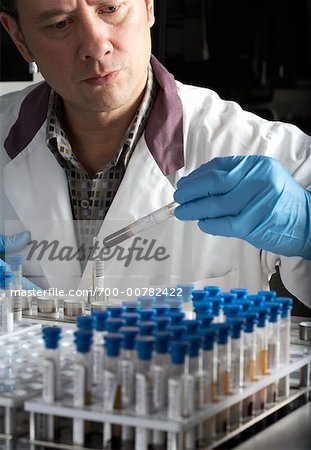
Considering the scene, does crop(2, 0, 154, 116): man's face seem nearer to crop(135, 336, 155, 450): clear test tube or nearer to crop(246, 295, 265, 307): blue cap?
crop(246, 295, 265, 307): blue cap

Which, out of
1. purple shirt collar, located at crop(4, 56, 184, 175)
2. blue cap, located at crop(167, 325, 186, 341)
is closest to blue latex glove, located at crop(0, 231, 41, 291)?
purple shirt collar, located at crop(4, 56, 184, 175)

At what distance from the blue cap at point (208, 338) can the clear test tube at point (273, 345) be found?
184mm

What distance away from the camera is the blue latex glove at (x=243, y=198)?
6.56ft

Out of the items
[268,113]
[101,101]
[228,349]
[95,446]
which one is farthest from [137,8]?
[268,113]

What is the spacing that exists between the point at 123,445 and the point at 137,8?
145cm

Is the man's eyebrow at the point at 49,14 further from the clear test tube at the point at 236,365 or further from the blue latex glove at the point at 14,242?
the clear test tube at the point at 236,365

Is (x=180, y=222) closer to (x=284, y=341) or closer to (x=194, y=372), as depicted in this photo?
(x=284, y=341)

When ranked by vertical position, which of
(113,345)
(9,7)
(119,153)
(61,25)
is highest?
(9,7)

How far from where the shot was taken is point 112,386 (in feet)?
4.28

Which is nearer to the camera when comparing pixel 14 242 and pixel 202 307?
pixel 202 307

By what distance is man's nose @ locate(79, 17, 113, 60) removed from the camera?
2312 mm

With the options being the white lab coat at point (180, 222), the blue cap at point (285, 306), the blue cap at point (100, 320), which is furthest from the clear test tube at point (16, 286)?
the blue cap at point (285, 306)

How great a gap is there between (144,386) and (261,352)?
0.94 feet

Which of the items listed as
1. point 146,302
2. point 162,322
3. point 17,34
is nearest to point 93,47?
point 17,34
